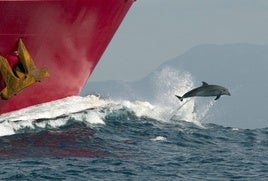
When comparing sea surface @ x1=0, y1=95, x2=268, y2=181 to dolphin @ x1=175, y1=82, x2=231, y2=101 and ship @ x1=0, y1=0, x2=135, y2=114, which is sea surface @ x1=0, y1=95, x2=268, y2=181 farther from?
dolphin @ x1=175, y1=82, x2=231, y2=101

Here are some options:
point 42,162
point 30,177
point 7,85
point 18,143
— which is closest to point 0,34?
point 7,85

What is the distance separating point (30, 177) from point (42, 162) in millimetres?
2164

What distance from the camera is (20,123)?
87.9 ft

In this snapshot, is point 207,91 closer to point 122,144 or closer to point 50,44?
point 122,144

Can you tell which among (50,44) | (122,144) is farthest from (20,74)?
(122,144)

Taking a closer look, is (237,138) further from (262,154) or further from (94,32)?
(94,32)

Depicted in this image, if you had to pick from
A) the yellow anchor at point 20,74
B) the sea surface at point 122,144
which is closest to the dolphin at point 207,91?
the sea surface at point 122,144

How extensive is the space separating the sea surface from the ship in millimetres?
743

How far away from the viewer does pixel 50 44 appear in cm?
2780

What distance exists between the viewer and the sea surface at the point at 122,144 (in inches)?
788

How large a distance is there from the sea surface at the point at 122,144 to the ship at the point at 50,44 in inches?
29.2

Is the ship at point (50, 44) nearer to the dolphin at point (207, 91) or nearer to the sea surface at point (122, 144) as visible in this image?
the sea surface at point (122, 144)

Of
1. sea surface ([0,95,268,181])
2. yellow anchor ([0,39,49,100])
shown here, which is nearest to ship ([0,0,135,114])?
yellow anchor ([0,39,49,100])

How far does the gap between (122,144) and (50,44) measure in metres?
5.54
